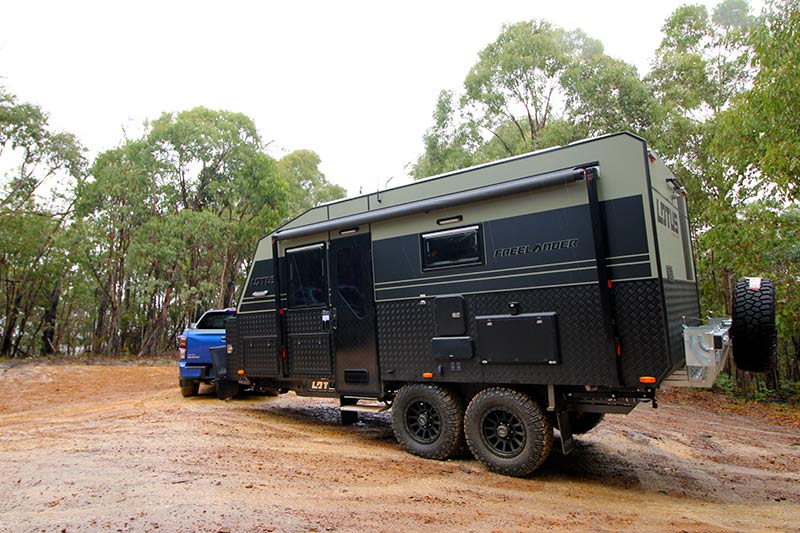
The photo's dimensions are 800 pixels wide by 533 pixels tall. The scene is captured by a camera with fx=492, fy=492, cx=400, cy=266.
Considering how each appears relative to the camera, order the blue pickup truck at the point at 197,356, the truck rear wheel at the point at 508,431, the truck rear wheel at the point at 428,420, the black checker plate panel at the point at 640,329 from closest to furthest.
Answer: the black checker plate panel at the point at 640,329
the truck rear wheel at the point at 508,431
the truck rear wheel at the point at 428,420
the blue pickup truck at the point at 197,356

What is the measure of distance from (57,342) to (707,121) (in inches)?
1408

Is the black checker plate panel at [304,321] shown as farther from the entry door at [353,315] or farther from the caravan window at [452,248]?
the caravan window at [452,248]

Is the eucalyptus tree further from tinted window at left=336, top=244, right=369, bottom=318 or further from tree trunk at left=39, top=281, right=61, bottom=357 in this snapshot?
tinted window at left=336, top=244, right=369, bottom=318

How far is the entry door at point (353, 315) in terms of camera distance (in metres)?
6.05

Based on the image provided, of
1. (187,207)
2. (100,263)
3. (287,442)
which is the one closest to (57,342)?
(100,263)

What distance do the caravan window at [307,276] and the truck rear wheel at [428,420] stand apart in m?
1.73

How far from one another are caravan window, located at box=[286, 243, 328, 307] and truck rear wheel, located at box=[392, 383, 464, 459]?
68.3 inches

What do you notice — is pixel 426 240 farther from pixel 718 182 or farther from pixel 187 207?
pixel 187 207

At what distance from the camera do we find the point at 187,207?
2220cm

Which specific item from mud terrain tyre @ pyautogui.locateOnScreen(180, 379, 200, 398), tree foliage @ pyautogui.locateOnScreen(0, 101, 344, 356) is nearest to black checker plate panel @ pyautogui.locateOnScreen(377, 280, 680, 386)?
mud terrain tyre @ pyautogui.locateOnScreen(180, 379, 200, 398)

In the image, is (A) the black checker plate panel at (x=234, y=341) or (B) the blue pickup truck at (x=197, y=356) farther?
(B) the blue pickup truck at (x=197, y=356)

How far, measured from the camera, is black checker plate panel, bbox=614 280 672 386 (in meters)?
4.21

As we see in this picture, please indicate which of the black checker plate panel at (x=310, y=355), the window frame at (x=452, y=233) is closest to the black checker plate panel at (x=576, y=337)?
the window frame at (x=452, y=233)

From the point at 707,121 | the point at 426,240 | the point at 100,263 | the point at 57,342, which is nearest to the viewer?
the point at 426,240
